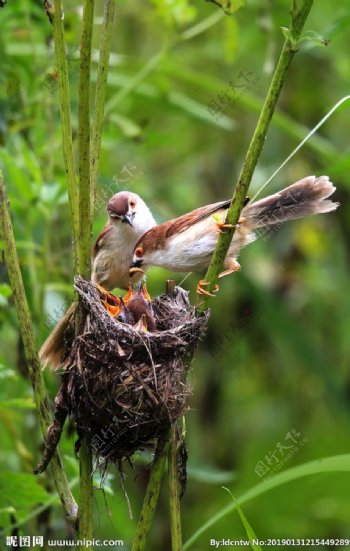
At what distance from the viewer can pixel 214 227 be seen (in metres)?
4.17

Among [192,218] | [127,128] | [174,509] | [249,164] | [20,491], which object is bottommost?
[174,509]

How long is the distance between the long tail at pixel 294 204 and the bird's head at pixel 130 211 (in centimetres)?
141

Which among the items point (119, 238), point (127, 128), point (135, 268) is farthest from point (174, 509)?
point (119, 238)

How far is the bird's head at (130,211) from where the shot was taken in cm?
523

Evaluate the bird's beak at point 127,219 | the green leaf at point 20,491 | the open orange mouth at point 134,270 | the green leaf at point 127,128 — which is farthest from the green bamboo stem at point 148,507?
the bird's beak at point 127,219

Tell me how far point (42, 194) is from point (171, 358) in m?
1.15

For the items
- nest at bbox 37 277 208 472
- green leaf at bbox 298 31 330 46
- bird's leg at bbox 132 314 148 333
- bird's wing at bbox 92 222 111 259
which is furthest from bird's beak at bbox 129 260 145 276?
green leaf at bbox 298 31 330 46

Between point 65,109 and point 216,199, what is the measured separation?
19.2 ft

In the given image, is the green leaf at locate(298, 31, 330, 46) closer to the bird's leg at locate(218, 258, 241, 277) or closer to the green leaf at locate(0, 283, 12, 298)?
the green leaf at locate(0, 283, 12, 298)

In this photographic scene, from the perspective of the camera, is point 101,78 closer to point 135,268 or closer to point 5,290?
point 5,290

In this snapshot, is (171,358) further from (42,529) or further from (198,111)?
(198,111)

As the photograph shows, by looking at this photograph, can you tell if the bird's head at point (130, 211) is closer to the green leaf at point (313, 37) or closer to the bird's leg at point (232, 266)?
the bird's leg at point (232, 266)

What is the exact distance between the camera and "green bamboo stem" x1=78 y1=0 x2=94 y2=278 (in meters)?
2.32

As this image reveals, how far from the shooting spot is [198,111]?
511cm
